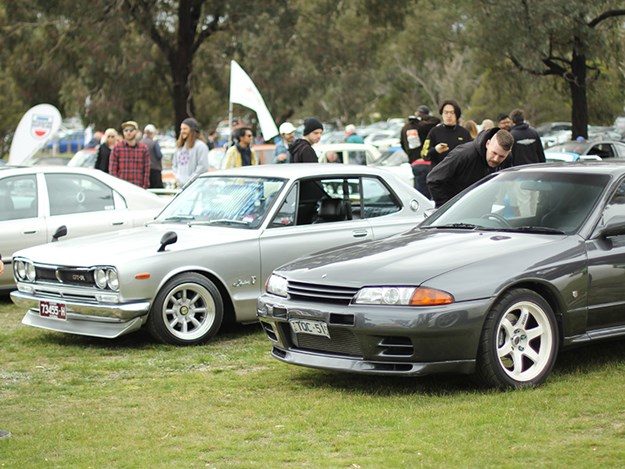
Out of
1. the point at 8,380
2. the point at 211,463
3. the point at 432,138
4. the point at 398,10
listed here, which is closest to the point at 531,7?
the point at 398,10

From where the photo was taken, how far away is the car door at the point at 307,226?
937 cm

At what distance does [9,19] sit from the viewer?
29250 mm

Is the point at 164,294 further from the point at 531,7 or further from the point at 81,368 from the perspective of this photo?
the point at 531,7

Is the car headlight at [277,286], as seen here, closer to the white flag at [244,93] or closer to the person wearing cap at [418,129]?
the person wearing cap at [418,129]

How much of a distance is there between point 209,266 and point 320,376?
1825 millimetres

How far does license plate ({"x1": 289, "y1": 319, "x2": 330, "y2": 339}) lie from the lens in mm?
6969

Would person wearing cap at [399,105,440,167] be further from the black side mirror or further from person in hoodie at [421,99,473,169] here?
the black side mirror

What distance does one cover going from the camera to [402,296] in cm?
671

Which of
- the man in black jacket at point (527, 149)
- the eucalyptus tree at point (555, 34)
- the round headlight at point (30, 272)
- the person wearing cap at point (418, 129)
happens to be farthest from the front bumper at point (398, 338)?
the eucalyptus tree at point (555, 34)

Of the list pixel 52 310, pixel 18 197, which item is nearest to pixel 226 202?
pixel 52 310

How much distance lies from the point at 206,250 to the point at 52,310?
4.41 feet

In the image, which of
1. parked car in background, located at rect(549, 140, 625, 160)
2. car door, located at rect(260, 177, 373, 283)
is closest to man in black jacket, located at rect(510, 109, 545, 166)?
car door, located at rect(260, 177, 373, 283)

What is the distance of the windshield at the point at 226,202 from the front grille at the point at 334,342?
239 centimetres

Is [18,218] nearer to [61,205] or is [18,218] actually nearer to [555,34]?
[61,205]
